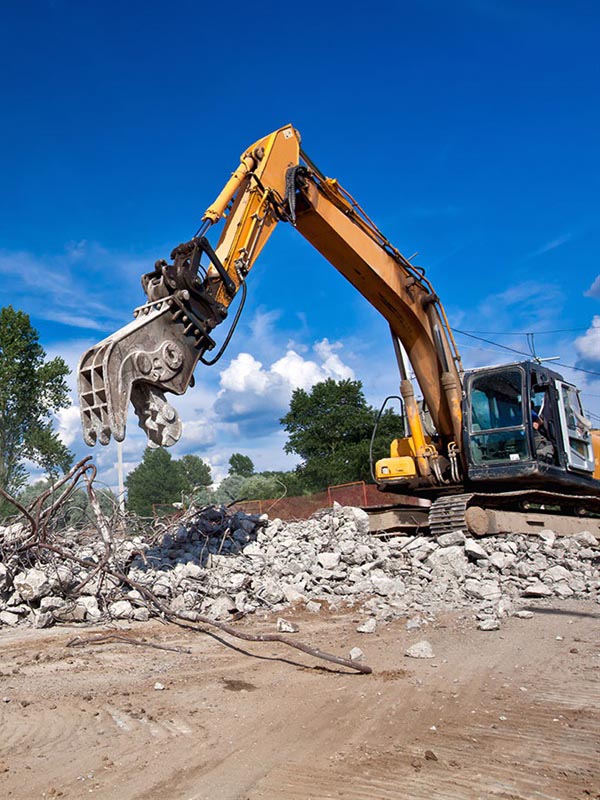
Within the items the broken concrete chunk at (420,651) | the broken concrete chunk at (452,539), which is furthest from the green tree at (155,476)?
the broken concrete chunk at (420,651)

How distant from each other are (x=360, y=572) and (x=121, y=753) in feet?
16.8

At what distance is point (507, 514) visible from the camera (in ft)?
31.2

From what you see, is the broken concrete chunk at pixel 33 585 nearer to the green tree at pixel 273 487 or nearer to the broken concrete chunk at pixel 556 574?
the broken concrete chunk at pixel 556 574

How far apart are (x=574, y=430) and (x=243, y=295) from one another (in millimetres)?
5475

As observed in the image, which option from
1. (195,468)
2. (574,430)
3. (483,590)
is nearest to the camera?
(483,590)

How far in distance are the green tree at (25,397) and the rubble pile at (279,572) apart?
1615cm

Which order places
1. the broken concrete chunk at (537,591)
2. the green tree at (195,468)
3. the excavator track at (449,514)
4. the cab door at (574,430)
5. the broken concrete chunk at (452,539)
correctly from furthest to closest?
the green tree at (195,468) < the cab door at (574,430) < the excavator track at (449,514) < the broken concrete chunk at (452,539) < the broken concrete chunk at (537,591)

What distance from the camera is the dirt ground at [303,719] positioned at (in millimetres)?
2959

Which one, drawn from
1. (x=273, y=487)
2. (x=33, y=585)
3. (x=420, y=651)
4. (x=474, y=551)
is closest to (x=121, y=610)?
(x=33, y=585)

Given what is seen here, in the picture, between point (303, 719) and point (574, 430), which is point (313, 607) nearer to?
point (303, 719)

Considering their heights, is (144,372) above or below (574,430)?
above

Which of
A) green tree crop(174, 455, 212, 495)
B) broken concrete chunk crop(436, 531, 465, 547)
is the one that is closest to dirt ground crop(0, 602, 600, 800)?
broken concrete chunk crop(436, 531, 465, 547)

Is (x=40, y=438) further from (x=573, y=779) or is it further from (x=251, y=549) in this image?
(x=573, y=779)

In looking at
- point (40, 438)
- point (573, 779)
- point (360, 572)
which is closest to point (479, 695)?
point (573, 779)
